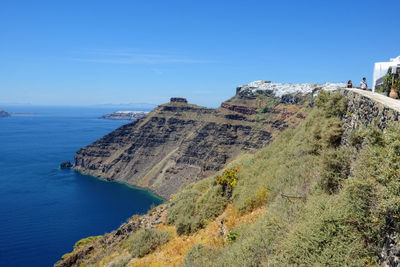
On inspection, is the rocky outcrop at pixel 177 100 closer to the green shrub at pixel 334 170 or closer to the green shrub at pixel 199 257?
the green shrub at pixel 199 257

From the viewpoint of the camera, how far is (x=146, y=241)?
13406 mm

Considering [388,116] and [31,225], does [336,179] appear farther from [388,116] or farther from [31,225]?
[31,225]

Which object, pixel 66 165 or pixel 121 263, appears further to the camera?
pixel 66 165

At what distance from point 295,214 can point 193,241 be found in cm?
632

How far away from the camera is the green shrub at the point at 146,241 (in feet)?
42.6

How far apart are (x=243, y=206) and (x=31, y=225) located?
2808 inches

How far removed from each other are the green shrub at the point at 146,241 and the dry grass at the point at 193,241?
32cm

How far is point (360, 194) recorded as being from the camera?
5242 mm

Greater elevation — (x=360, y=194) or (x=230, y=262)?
(x=360, y=194)

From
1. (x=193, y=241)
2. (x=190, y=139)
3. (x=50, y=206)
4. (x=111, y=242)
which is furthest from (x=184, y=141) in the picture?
(x=193, y=241)

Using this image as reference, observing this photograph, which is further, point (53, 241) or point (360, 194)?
point (53, 241)

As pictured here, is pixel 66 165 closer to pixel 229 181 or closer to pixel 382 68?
pixel 229 181

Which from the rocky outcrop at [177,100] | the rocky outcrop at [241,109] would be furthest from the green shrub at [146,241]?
the rocky outcrop at [177,100]

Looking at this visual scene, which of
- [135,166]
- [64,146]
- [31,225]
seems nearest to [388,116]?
[31,225]
